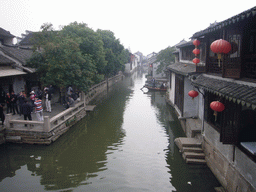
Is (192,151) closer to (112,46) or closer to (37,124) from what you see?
(37,124)

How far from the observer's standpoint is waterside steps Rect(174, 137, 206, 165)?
29.5 feet

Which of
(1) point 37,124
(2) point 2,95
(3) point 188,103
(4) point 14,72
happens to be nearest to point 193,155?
(3) point 188,103

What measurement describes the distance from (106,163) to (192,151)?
377 centimetres

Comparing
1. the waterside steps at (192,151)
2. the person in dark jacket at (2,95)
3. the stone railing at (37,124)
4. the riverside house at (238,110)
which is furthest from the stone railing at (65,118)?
the riverside house at (238,110)

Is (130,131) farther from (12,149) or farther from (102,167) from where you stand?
(12,149)

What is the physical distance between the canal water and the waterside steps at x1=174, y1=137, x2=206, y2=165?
0.86ft

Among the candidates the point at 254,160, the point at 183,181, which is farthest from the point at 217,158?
the point at 254,160

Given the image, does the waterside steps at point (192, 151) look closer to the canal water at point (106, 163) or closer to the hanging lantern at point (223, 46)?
the canal water at point (106, 163)

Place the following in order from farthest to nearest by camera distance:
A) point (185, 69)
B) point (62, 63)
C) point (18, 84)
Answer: point (18, 84) → point (62, 63) → point (185, 69)

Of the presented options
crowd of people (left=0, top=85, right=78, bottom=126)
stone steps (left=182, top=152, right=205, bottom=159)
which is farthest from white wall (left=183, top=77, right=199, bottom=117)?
crowd of people (left=0, top=85, right=78, bottom=126)

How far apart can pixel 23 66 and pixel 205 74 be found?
13913 mm

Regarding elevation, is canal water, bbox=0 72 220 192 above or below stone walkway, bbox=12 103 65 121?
below

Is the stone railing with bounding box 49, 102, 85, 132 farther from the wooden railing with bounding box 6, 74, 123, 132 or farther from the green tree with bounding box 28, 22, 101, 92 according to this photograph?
the green tree with bounding box 28, 22, 101, 92

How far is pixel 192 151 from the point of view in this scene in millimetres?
9531
